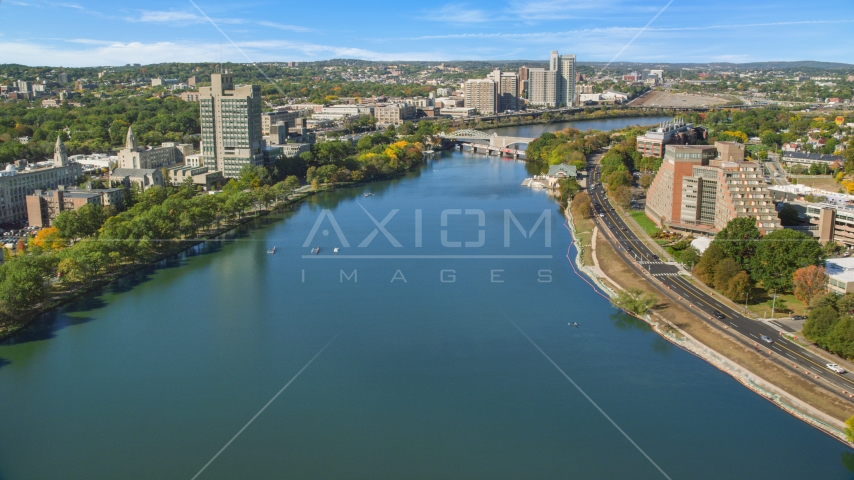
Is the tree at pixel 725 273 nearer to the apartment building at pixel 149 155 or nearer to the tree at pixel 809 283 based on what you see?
the tree at pixel 809 283

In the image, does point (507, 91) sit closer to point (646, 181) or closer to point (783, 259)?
point (646, 181)

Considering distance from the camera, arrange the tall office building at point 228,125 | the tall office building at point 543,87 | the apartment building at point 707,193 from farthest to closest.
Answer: the tall office building at point 543,87, the tall office building at point 228,125, the apartment building at point 707,193

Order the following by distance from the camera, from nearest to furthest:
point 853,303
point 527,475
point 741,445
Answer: point 527,475
point 741,445
point 853,303

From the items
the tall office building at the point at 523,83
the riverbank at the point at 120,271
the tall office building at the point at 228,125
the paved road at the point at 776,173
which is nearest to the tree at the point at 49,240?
the riverbank at the point at 120,271

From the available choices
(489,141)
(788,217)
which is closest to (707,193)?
(788,217)

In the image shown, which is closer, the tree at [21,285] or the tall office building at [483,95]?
the tree at [21,285]

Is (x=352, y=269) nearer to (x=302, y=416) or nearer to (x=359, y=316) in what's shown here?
(x=359, y=316)

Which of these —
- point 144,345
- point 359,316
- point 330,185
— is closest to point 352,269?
point 359,316
